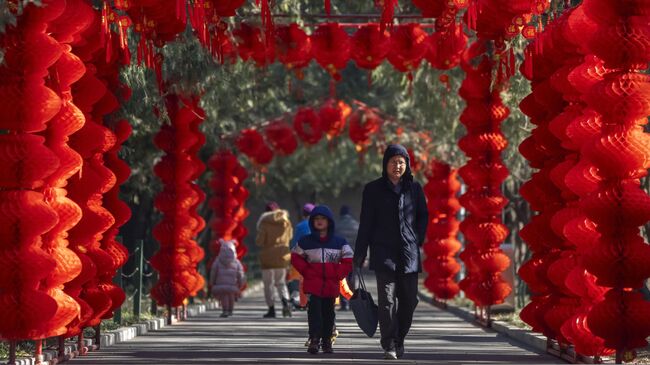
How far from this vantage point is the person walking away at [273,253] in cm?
2730

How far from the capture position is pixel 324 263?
17312mm

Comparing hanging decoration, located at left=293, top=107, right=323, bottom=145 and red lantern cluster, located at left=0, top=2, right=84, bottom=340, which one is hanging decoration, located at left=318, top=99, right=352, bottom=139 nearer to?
hanging decoration, located at left=293, top=107, right=323, bottom=145

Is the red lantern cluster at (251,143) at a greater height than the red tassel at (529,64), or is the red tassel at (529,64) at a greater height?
the red lantern cluster at (251,143)

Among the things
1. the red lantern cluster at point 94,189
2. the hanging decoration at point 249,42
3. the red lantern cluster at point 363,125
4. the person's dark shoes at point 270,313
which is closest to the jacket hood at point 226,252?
the person's dark shoes at point 270,313

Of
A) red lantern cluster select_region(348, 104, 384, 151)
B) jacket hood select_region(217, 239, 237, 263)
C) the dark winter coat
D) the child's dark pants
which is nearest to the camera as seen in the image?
the dark winter coat

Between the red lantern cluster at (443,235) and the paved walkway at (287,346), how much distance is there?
13.7 ft

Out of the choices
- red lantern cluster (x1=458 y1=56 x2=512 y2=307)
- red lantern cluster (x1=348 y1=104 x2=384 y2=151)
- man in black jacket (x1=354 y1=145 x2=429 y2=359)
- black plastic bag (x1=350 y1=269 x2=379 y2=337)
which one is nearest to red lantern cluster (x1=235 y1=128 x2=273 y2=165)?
red lantern cluster (x1=348 y1=104 x2=384 y2=151)

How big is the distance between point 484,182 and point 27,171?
10.9 metres

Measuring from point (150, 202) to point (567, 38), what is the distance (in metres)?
22.6

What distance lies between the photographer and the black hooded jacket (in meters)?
15.9

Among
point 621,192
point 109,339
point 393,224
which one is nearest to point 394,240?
point 393,224

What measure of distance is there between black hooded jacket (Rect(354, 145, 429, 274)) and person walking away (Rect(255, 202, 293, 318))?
1103 cm

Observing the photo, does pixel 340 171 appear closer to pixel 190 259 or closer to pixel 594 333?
pixel 190 259

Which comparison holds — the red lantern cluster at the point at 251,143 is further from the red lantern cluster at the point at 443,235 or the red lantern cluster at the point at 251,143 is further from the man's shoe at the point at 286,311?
the man's shoe at the point at 286,311
